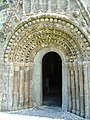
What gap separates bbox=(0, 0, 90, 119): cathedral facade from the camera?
5.90 metres

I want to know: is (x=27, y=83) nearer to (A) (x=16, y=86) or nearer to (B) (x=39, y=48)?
(A) (x=16, y=86)

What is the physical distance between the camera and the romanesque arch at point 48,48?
591cm

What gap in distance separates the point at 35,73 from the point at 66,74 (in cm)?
115

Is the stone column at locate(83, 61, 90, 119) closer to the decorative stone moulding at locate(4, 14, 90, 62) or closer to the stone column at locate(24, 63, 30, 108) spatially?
the decorative stone moulding at locate(4, 14, 90, 62)

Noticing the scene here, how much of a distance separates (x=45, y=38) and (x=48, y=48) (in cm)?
43

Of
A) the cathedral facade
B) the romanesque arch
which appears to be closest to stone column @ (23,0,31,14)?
the cathedral facade

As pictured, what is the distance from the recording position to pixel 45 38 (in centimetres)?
659

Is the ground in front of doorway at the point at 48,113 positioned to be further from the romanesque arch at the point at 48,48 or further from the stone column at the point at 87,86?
the stone column at the point at 87,86

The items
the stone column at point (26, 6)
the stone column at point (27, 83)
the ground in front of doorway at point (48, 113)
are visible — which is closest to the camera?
the ground in front of doorway at point (48, 113)

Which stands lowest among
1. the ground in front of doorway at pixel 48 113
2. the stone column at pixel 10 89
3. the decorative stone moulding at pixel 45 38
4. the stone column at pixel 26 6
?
the ground in front of doorway at pixel 48 113

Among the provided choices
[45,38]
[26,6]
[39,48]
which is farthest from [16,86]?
[26,6]

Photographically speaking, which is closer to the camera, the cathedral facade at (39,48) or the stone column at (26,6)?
the cathedral facade at (39,48)

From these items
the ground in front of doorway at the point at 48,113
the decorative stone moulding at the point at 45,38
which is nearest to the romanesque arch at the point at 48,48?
the decorative stone moulding at the point at 45,38

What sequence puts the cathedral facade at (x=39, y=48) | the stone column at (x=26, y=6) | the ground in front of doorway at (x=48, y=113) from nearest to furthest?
1. the cathedral facade at (x=39, y=48)
2. the ground in front of doorway at (x=48, y=113)
3. the stone column at (x=26, y=6)
